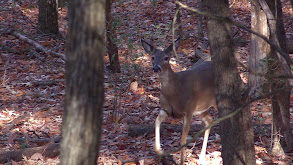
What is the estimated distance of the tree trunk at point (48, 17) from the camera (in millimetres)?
11727

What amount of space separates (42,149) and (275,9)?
11.4ft

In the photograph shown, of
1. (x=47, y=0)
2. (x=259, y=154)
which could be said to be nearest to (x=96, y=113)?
(x=259, y=154)

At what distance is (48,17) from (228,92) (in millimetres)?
8557

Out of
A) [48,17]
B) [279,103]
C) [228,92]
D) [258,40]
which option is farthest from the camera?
[48,17]

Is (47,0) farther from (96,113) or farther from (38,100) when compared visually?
(96,113)

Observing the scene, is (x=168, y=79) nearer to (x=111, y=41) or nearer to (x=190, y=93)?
(x=190, y=93)

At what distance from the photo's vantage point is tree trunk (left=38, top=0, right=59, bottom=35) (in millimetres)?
11727

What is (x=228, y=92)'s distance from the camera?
4.12 meters

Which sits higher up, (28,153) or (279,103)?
(279,103)

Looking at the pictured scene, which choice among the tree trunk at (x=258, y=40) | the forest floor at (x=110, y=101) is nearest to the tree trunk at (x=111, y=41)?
the forest floor at (x=110, y=101)

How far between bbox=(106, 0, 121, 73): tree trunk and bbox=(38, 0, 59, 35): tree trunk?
9.73 feet

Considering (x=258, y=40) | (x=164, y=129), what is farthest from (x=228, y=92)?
(x=164, y=129)

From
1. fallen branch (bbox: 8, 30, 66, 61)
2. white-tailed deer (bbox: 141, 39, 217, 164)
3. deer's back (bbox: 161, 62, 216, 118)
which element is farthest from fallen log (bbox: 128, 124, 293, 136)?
fallen branch (bbox: 8, 30, 66, 61)

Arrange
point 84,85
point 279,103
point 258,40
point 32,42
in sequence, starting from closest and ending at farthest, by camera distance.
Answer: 1. point 84,85
2. point 279,103
3. point 258,40
4. point 32,42
